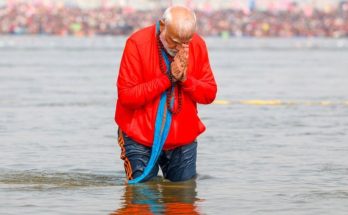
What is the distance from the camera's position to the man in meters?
10.4

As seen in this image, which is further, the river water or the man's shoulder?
the river water

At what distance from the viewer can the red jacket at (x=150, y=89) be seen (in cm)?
1049

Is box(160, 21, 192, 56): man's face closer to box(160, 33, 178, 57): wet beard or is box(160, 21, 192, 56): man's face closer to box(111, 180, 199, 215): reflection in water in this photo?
box(160, 33, 178, 57): wet beard

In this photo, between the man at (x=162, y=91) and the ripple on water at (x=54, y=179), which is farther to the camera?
the ripple on water at (x=54, y=179)

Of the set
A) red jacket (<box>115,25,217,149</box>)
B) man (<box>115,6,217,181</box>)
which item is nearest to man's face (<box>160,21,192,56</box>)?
man (<box>115,6,217,181</box>)

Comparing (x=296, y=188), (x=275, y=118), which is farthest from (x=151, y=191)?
(x=275, y=118)

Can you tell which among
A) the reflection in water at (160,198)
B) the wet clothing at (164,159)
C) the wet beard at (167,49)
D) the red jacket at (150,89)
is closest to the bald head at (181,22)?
the wet beard at (167,49)

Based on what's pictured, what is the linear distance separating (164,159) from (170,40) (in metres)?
1.15

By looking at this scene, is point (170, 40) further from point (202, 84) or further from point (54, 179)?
point (54, 179)

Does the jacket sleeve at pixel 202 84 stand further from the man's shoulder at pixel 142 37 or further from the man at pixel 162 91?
the man's shoulder at pixel 142 37

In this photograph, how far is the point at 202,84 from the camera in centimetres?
1063

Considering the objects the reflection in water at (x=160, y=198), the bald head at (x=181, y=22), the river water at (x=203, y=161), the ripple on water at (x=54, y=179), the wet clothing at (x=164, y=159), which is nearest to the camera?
the bald head at (x=181, y=22)

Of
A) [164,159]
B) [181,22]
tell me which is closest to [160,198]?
[164,159]

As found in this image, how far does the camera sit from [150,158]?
1089cm
